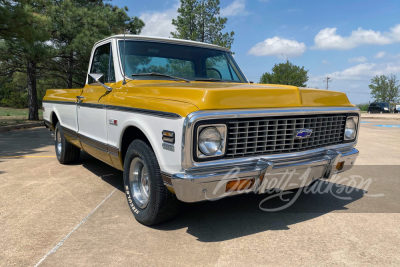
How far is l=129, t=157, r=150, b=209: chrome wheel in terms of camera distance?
3205 mm

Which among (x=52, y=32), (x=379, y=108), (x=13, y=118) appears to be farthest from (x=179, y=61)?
(x=379, y=108)

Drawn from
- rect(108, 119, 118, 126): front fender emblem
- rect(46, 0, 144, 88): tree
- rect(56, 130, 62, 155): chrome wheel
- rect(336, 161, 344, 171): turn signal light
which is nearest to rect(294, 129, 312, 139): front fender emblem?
rect(336, 161, 344, 171): turn signal light

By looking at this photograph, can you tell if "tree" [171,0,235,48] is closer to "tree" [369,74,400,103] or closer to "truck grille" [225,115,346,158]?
"truck grille" [225,115,346,158]

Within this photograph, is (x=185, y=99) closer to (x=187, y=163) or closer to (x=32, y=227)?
(x=187, y=163)

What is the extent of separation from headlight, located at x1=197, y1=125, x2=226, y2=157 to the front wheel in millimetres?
505

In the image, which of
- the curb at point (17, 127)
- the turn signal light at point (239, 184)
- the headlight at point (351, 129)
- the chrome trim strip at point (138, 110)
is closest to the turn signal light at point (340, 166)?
the headlight at point (351, 129)

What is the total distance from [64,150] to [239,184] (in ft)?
13.2

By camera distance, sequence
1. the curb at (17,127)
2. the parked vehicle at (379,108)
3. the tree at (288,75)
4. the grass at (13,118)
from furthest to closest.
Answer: the tree at (288,75)
the parked vehicle at (379,108)
the grass at (13,118)
the curb at (17,127)

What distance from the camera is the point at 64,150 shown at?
5.59m

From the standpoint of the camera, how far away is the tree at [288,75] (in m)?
45.7

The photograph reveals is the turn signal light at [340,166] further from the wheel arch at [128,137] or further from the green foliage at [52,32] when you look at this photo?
the green foliage at [52,32]

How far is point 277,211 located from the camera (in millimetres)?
3521

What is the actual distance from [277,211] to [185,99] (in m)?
1.75

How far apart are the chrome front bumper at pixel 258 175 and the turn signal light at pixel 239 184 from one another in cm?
3
